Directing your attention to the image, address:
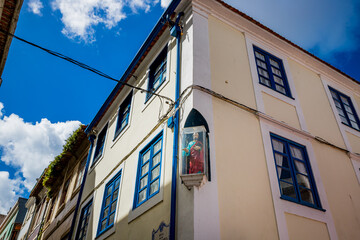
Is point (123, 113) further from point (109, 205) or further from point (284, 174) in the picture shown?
point (284, 174)

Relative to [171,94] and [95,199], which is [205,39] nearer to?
[171,94]

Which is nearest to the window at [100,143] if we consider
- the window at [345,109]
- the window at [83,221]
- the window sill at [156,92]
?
the window at [83,221]

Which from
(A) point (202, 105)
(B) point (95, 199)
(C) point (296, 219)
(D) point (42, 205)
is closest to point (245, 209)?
(C) point (296, 219)

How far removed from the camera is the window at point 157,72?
8.29 m

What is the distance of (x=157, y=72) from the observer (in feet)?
28.8

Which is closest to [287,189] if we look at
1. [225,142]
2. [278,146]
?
[278,146]

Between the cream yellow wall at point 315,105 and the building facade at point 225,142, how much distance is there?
0.04 m

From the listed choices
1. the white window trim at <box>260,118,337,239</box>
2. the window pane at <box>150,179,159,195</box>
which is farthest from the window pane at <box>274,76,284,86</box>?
the window pane at <box>150,179,159,195</box>

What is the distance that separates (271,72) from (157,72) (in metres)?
3.11

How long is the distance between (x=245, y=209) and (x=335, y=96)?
6244mm

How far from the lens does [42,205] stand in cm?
1792

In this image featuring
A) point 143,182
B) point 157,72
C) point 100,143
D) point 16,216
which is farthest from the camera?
point 16,216

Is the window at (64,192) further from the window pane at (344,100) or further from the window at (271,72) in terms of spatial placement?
the window pane at (344,100)

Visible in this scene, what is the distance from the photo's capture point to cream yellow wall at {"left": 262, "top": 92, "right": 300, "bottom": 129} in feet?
23.9
